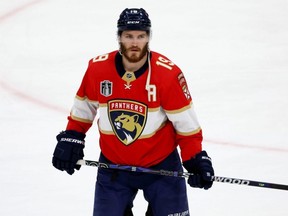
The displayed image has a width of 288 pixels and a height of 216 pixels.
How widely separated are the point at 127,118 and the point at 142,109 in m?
0.08

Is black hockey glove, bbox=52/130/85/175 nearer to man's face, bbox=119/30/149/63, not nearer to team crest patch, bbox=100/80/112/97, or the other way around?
team crest patch, bbox=100/80/112/97

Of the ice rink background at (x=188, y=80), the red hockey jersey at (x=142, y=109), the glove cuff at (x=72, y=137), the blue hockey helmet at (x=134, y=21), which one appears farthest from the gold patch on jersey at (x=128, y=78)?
the ice rink background at (x=188, y=80)

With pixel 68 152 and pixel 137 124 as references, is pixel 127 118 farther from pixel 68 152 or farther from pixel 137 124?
pixel 68 152

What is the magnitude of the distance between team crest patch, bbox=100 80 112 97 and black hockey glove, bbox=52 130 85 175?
29 centimetres

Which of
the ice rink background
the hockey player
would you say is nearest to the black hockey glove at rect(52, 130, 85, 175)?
the hockey player

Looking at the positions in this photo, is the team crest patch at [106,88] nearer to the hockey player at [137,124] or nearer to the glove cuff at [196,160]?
the hockey player at [137,124]

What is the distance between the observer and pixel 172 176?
3.35 m

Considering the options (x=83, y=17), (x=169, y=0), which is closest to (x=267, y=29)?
(x=169, y=0)

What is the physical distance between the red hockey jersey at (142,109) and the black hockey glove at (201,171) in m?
0.04

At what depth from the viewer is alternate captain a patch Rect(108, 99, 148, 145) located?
10.6ft

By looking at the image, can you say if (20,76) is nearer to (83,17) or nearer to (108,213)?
(83,17)

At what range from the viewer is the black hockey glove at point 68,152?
338cm

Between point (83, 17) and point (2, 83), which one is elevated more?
point (83, 17)

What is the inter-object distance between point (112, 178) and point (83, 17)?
14.8 feet
